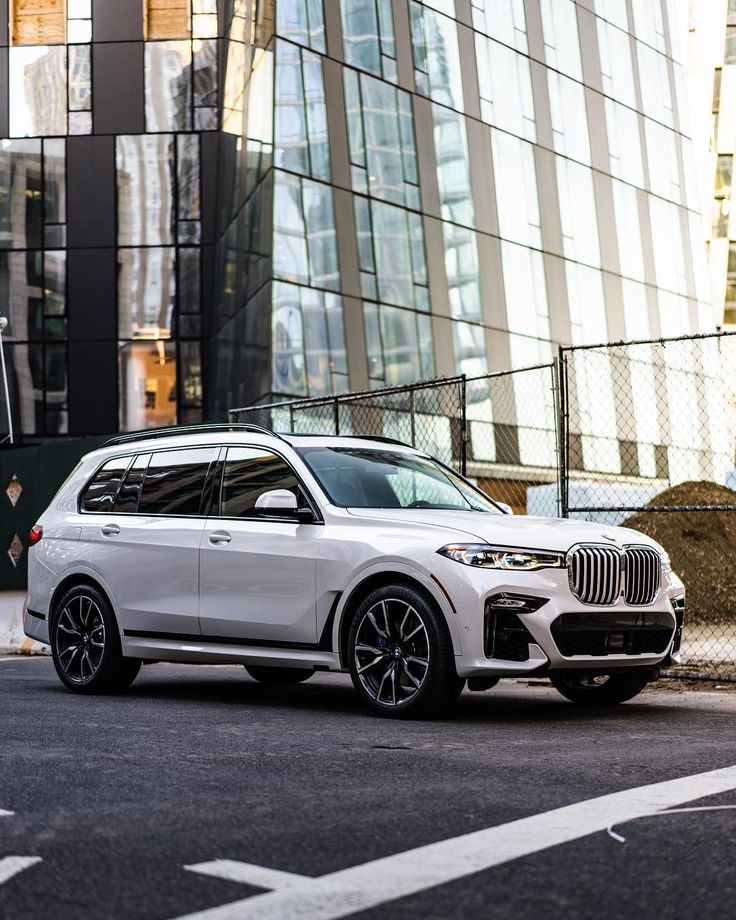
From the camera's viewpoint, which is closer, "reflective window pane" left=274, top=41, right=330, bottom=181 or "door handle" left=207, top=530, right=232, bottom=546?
"door handle" left=207, top=530, right=232, bottom=546

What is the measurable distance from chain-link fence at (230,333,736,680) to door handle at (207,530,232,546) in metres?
7.06

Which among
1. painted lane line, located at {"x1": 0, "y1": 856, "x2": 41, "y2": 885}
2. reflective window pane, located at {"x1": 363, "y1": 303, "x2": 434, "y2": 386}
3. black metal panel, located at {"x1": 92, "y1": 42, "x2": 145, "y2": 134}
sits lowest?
painted lane line, located at {"x1": 0, "y1": 856, "x2": 41, "y2": 885}

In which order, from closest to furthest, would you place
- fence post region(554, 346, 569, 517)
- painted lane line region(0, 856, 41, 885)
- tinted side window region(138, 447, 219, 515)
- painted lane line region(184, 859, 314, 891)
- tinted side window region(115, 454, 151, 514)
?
painted lane line region(184, 859, 314, 891), painted lane line region(0, 856, 41, 885), tinted side window region(138, 447, 219, 515), tinted side window region(115, 454, 151, 514), fence post region(554, 346, 569, 517)

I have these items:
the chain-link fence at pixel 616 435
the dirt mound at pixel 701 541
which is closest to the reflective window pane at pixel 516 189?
the chain-link fence at pixel 616 435

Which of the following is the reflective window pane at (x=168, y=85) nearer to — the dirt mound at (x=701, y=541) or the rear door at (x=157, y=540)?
the dirt mound at (x=701, y=541)

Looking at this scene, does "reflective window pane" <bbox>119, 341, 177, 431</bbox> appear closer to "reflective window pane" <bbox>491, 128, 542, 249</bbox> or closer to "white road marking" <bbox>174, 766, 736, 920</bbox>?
"reflective window pane" <bbox>491, 128, 542, 249</bbox>

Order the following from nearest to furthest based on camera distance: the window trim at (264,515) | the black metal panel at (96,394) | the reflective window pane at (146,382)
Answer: the window trim at (264,515), the reflective window pane at (146,382), the black metal panel at (96,394)

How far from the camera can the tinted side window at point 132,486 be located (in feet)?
34.1

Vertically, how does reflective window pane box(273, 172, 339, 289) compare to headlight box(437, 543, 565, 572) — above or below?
above

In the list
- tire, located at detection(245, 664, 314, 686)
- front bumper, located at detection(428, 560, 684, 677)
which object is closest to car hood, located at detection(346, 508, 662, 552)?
front bumper, located at detection(428, 560, 684, 677)

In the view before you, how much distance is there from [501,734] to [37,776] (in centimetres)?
270

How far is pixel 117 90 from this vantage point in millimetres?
36656

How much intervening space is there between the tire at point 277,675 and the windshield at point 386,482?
213 cm

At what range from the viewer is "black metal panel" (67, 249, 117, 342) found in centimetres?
3622
